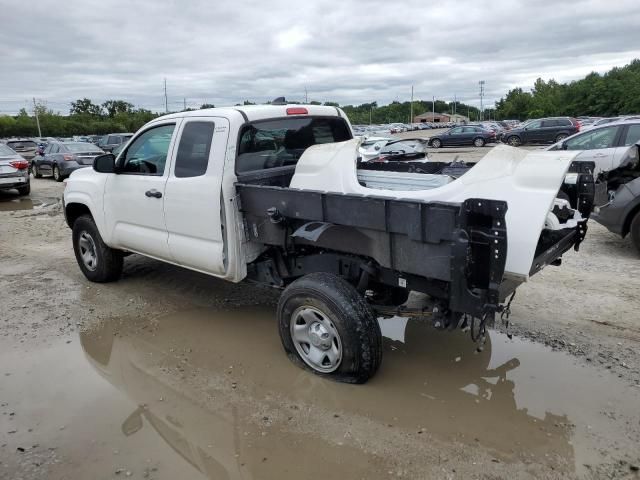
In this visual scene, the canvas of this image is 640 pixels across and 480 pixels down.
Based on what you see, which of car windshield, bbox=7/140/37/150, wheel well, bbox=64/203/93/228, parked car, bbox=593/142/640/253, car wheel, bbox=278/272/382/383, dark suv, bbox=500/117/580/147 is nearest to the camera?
car wheel, bbox=278/272/382/383

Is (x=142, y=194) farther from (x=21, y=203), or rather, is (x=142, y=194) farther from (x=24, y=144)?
(x=24, y=144)

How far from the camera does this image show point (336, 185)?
3.96m

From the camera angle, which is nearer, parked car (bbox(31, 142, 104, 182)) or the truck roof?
the truck roof

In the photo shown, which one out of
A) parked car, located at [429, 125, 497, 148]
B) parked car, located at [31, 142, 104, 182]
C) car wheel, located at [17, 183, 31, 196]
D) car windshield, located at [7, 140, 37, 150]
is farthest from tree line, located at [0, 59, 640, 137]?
car wheel, located at [17, 183, 31, 196]

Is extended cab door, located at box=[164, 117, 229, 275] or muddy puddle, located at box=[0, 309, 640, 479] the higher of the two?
extended cab door, located at box=[164, 117, 229, 275]

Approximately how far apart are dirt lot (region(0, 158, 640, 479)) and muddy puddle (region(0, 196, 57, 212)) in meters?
8.15

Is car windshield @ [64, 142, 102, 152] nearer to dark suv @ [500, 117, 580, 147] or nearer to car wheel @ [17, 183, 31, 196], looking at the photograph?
car wheel @ [17, 183, 31, 196]

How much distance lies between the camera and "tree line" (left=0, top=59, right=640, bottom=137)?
204 feet

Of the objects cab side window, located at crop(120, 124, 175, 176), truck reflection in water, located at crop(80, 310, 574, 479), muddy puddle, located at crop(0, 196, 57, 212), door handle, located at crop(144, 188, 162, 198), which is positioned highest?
cab side window, located at crop(120, 124, 175, 176)

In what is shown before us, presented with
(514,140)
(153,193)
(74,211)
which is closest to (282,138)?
(153,193)

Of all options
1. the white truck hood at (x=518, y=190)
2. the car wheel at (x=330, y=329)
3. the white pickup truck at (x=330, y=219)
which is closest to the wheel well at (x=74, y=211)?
the white pickup truck at (x=330, y=219)

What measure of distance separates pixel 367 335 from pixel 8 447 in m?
2.40

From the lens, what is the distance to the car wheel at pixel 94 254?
5992 millimetres

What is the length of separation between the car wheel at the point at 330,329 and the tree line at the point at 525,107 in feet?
209
